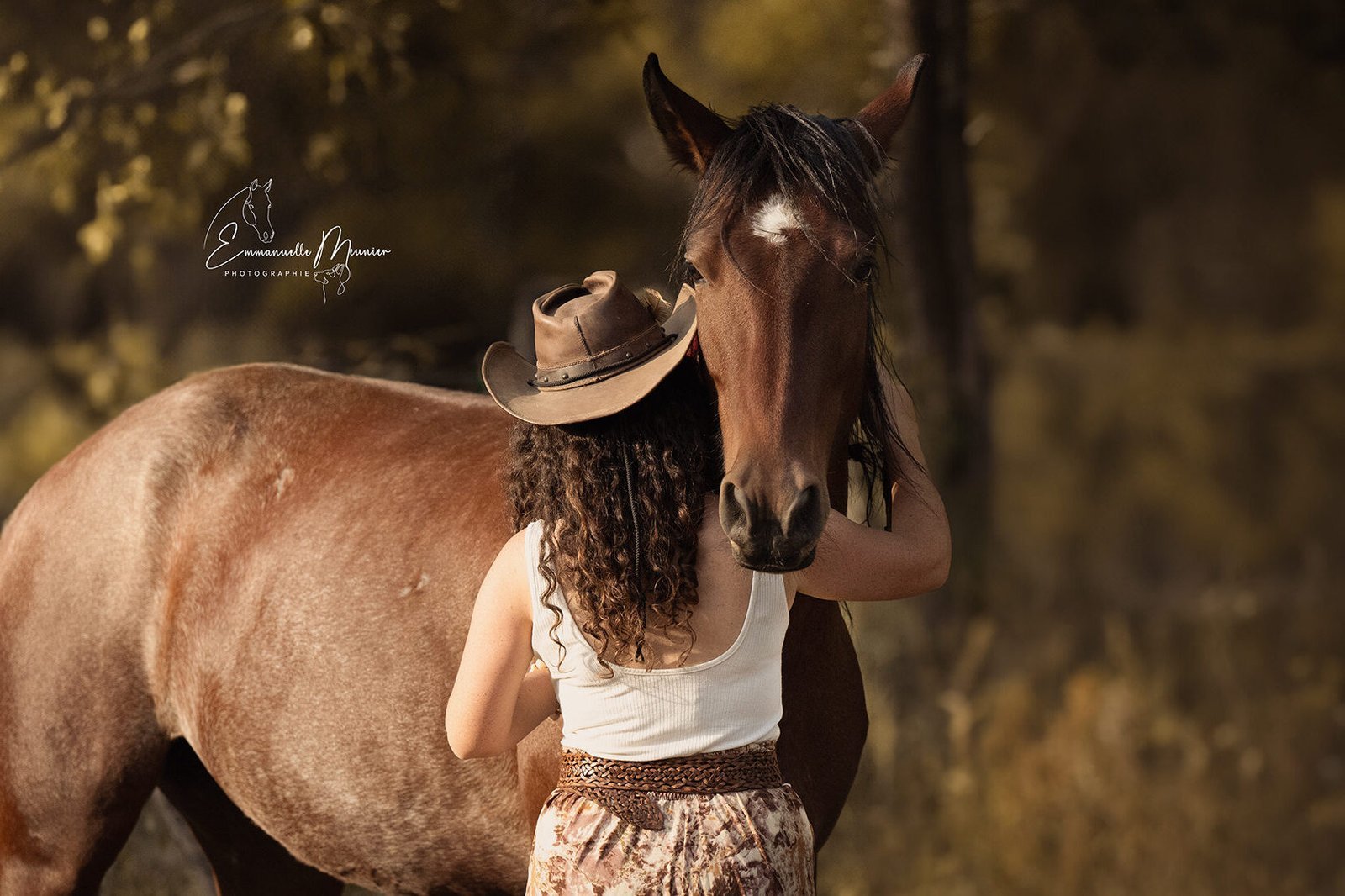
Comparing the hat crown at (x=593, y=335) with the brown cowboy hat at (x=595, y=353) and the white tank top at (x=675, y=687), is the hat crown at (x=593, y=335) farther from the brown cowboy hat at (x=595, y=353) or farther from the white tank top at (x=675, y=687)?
the white tank top at (x=675, y=687)

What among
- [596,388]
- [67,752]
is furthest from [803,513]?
[67,752]

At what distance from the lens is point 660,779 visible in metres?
1.79

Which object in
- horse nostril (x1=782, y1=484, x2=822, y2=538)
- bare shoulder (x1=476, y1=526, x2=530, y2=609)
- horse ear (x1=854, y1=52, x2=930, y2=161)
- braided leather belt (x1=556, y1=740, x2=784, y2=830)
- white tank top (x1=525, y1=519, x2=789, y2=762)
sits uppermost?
horse ear (x1=854, y1=52, x2=930, y2=161)

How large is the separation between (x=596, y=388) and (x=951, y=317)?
3.31 meters

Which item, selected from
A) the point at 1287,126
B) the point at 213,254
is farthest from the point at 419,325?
the point at 1287,126

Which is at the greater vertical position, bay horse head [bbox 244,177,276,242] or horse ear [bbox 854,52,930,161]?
horse ear [bbox 854,52,930,161]

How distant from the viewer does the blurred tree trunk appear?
4750 mm

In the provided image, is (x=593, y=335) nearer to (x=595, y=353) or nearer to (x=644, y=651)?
(x=595, y=353)

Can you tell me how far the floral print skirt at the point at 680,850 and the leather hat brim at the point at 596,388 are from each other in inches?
21.6

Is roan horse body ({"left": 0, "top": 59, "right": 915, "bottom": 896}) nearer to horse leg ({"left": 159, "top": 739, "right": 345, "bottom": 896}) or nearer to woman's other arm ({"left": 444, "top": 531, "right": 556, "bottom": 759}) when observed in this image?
horse leg ({"left": 159, "top": 739, "right": 345, "bottom": 896})

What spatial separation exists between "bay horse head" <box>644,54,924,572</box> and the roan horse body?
66 centimetres
